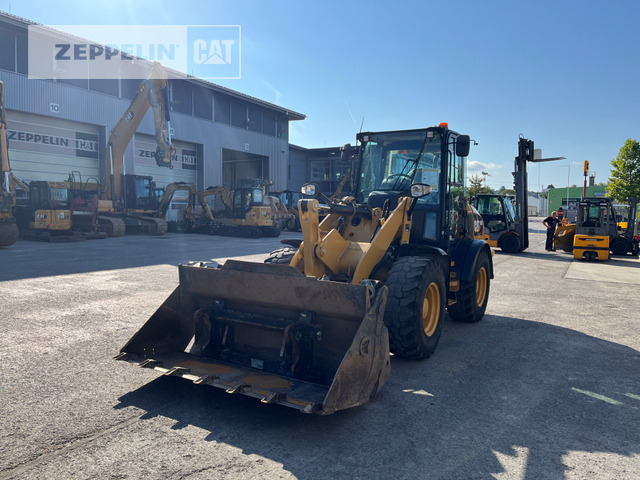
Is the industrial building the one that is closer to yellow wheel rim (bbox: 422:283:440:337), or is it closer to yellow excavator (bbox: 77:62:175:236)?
yellow excavator (bbox: 77:62:175:236)

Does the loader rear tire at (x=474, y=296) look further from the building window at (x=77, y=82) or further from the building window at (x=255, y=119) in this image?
the building window at (x=255, y=119)

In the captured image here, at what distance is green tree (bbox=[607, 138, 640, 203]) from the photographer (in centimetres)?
3619

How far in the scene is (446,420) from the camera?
12.7ft

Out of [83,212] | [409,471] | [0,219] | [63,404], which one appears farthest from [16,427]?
[83,212]

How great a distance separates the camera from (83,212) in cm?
2139

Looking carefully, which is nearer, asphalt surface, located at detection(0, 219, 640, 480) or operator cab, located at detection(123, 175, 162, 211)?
asphalt surface, located at detection(0, 219, 640, 480)

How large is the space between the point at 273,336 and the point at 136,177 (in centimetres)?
2333

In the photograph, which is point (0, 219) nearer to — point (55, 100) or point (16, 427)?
point (55, 100)

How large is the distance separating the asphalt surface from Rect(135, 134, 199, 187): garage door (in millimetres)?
23892

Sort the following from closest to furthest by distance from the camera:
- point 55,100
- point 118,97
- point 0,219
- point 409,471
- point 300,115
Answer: point 409,471, point 0,219, point 55,100, point 118,97, point 300,115

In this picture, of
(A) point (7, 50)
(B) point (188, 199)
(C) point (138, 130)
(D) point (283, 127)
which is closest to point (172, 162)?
(C) point (138, 130)

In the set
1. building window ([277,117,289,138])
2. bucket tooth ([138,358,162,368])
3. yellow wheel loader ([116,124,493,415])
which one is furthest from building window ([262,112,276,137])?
bucket tooth ([138,358,162,368])

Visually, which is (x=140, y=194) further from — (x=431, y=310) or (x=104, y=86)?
(x=431, y=310)

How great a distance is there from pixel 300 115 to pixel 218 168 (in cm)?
1002
